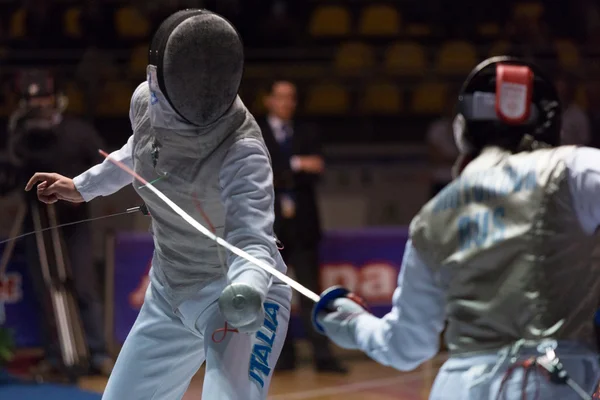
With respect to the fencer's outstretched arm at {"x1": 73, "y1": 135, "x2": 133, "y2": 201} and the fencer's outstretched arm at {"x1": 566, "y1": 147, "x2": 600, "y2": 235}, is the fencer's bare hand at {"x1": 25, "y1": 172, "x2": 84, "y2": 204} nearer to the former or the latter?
the fencer's outstretched arm at {"x1": 73, "y1": 135, "x2": 133, "y2": 201}

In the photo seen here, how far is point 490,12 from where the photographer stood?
10.0m

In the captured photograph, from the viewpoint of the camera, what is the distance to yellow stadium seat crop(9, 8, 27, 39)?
27.3 feet

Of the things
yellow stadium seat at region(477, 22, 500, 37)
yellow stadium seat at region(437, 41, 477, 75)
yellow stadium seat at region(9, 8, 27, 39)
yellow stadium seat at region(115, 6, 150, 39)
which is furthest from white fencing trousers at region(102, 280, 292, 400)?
yellow stadium seat at region(477, 22, 500, 37)

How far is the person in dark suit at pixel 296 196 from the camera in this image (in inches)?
243

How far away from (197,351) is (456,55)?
7335 millimetres

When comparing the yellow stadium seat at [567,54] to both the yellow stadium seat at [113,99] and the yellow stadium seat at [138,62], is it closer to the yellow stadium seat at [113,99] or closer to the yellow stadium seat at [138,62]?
the yellow stadium seat at [138,62]

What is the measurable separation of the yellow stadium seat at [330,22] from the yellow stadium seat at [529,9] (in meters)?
1.66

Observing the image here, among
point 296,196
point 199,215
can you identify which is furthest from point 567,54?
point 199,215

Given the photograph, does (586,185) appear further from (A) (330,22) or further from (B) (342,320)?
(A) (330,22)

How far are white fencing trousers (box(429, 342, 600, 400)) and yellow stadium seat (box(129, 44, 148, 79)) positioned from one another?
6.56 meters

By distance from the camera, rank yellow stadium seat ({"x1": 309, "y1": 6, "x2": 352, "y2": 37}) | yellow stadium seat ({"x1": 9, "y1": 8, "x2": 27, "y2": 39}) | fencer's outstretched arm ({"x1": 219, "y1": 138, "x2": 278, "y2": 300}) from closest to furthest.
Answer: fencer's outstretched arm ({"x1": 219, "y1": 138, "x2": 278, "y2": 300}), yellow stadium seat ({"x1": 9, "y1": 8, "x2": 27, "y2": 39}), yellow stadium seat ({"x1": 309, "y1": 6, "x2": 352, "y2": 37})

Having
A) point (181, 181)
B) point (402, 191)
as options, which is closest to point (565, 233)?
point (181, 181)

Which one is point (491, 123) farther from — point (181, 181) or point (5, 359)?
point (5, 359)

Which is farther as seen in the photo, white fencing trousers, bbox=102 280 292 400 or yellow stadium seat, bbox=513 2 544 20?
yellow stadium seat, bbox=513 2 544 20
